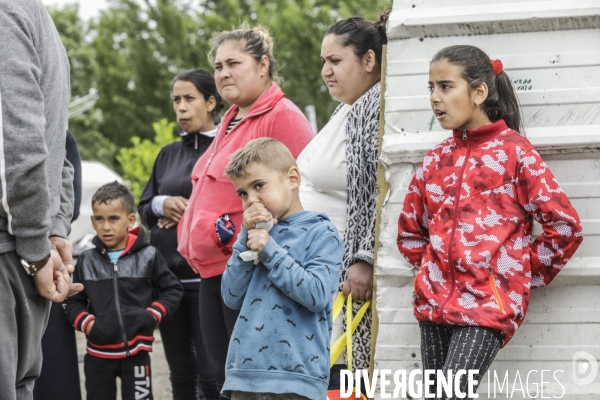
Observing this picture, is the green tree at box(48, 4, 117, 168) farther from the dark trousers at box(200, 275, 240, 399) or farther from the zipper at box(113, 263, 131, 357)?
the dark trousers at box(200, 275, 240, 399)

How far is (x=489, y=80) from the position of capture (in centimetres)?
336

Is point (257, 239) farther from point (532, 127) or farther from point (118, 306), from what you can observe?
point (118, 306)

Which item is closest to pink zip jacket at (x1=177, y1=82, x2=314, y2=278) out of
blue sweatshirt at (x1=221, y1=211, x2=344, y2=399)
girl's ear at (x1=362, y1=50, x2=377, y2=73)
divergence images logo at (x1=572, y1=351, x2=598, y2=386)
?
girl's ear at (x1=362, y1=50, x2=377, y2=73)

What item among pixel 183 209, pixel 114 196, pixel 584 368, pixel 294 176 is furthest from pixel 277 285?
pixel 114 196

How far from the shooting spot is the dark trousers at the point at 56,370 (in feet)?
15.2

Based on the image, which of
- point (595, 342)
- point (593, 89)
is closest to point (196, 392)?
point (595, 342)

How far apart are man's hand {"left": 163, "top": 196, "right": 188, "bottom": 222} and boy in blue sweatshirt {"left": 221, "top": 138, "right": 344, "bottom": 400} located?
6.01 ft

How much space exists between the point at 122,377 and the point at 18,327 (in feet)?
6.15

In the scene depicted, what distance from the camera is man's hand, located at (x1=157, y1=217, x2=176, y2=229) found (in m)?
5.12

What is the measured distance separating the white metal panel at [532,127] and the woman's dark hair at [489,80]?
9 centimetres

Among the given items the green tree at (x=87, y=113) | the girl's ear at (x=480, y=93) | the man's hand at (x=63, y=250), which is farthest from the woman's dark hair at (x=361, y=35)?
the green tree at (x=87, y=113)

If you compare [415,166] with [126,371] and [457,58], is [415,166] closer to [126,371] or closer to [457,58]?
[457,58]

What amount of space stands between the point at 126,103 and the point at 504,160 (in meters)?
23.4

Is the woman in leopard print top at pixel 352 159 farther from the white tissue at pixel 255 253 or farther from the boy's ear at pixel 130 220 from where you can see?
the boy's ear at pixel 130 220
